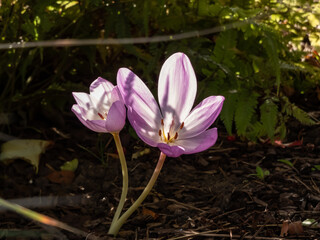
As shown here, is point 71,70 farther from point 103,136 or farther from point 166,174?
point 166,174

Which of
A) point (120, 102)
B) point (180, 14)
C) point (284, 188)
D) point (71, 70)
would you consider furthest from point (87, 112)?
Result: point (71, 70)

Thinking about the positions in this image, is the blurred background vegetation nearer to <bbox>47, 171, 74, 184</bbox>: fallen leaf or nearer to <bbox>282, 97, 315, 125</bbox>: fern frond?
<bbox>282, 97, 315, 125</bbox>: fern frond

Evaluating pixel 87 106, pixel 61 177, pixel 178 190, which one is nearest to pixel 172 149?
pixel 87 106

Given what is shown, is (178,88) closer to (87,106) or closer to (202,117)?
(202,117)

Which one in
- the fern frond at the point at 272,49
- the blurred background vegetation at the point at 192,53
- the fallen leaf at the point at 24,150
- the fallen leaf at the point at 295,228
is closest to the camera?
the fallen leaf at the point at 295,228

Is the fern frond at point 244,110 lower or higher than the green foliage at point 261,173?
higher

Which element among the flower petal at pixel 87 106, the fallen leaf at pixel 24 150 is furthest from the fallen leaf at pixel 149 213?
the fallen leaf at pixel 24 150

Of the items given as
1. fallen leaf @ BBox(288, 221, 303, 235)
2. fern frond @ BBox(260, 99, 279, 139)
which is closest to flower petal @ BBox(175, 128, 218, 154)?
fallen leaf @ BBox(288, 221, 303, 235)

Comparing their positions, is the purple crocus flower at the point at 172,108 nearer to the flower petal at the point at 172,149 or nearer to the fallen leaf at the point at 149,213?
the flower petal at the point at 172,149
